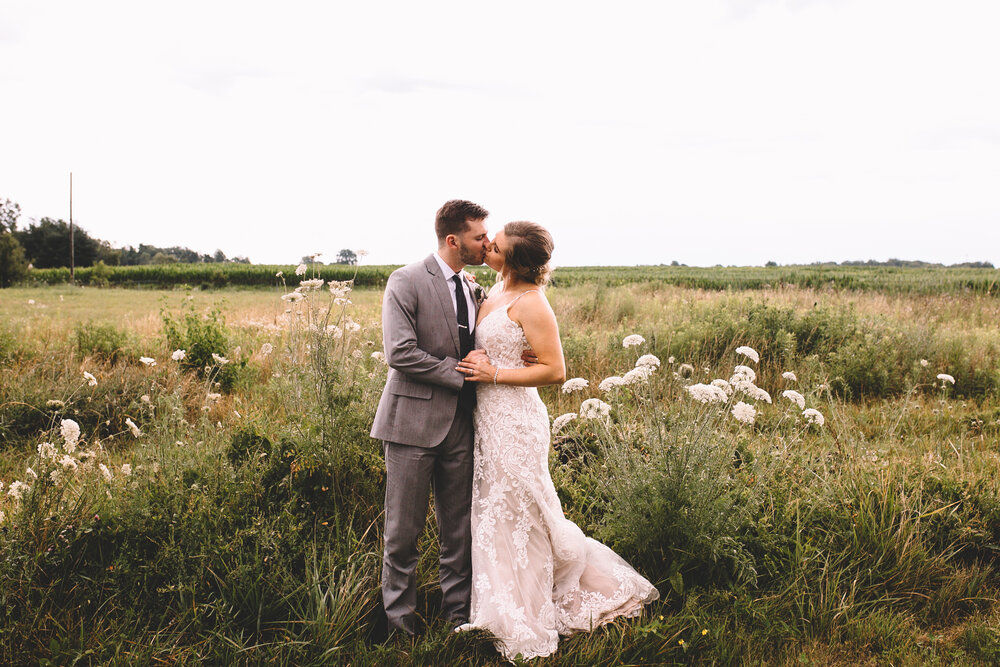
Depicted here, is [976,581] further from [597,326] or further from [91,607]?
[597,326]

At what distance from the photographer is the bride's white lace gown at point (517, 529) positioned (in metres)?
3.43

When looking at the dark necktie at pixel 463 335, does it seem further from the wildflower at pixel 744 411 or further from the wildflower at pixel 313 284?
the wildflower at pixel 744 411

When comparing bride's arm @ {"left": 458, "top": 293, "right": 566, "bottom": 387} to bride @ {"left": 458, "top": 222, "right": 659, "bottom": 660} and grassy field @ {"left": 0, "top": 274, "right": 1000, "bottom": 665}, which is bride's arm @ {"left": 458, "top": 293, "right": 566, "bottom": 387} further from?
grassy field @ {"left": 0, "top": 274, "right": 1000, "bottom": 665}

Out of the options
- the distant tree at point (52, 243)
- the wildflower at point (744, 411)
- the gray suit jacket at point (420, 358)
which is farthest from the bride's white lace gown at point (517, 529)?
the distant tree at point (52, 243)

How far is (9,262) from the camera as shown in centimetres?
3997

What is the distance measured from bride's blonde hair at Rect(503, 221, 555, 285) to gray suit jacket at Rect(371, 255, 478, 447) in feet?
1.44

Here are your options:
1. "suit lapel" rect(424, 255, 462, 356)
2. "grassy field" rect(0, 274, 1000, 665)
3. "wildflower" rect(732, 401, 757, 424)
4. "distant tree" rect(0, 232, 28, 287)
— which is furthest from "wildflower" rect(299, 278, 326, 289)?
"distant tree" rect(0, 232, 28, 287)

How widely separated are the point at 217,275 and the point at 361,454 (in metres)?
49.5

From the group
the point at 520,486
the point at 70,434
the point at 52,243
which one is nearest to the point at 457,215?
the point at 520,486

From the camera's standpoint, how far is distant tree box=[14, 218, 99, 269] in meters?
68.5

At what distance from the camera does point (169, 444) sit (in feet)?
14.1

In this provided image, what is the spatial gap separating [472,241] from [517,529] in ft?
5.68

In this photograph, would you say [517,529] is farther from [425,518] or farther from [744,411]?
[744,411]

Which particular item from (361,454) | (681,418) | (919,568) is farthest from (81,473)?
(919,568)
